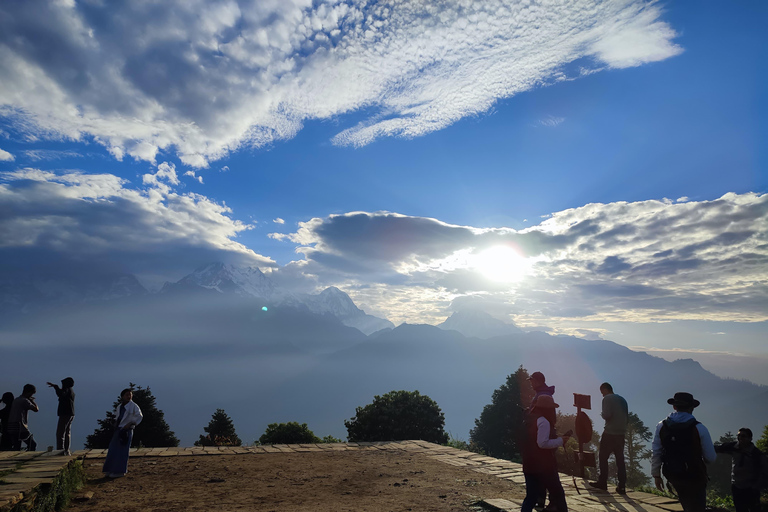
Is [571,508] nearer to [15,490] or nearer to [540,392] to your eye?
[540,392]

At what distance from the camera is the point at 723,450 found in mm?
7406

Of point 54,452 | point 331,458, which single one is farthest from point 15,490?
point 331,458

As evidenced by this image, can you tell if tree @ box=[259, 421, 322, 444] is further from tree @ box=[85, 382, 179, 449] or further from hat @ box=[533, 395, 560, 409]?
hat @ box=[533, 395, 560, 409]

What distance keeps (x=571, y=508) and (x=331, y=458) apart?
7.39 meters

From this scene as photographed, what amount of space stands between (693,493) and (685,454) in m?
0.54

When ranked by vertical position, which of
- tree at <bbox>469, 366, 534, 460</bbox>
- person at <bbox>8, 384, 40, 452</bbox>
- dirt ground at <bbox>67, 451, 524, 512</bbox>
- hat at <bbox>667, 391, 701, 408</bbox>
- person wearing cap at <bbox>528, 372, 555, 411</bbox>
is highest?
person wearing cap at <bbox>528, 372, 555, 411</bbox>

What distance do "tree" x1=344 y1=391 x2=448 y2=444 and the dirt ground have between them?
7.85 metres

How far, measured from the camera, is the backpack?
5.75 metres

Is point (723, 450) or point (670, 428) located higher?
point (670, 428)

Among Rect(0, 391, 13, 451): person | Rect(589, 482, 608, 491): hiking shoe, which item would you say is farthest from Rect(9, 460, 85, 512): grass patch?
Rect(589, 482, 608, 491): hiking shoe

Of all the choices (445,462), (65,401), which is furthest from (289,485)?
(65,401)

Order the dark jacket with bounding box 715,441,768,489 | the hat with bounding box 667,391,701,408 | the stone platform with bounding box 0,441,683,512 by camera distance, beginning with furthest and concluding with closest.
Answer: the dark jacket with bounding box 715,441,768,489
the stone platform with bounding box 0,441,683,512
the hat with bounding box 667,391,701,408

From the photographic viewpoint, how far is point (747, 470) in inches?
301

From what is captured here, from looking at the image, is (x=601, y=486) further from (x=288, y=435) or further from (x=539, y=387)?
(x=288, y=435)
